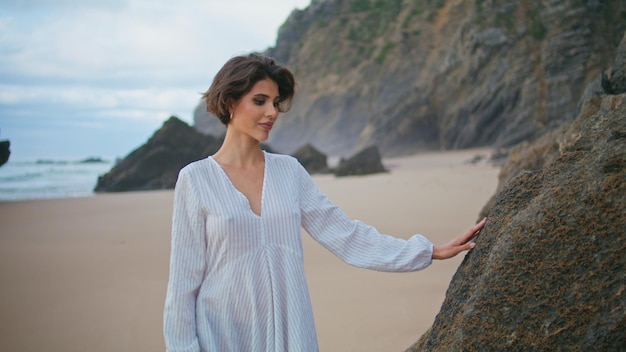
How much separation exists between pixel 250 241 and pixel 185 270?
0.89ft

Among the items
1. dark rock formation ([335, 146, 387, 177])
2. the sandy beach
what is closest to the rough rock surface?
the sandy beach

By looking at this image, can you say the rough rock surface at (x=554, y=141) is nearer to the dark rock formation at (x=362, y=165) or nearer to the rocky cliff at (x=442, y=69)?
the rocky cliff at (x=442, y=69)

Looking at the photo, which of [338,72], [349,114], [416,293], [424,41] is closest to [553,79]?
[416,293]

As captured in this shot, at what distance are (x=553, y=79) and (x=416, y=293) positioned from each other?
1736 centimetres

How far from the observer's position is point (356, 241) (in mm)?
2543

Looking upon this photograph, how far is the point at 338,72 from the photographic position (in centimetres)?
5100

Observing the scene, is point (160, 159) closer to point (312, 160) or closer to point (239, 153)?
point (312, 160)

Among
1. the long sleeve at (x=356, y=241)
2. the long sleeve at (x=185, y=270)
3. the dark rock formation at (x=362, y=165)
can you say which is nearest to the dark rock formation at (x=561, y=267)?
the long sleeve at (x=356, y=241)

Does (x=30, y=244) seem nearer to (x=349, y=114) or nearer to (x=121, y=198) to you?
(x=121, y=198)

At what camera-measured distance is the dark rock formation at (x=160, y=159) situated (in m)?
17.7

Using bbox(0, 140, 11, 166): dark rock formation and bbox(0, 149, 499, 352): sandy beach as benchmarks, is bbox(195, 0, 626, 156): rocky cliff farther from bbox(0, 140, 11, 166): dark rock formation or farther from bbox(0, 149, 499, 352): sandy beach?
bbox(0, 140, 11, 166): dark rock formation

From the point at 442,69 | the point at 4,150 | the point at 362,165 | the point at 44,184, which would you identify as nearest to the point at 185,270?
the point at 4,150

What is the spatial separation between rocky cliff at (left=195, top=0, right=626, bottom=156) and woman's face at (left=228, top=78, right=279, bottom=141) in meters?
7.72

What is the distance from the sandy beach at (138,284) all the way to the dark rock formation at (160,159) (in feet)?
25.5
